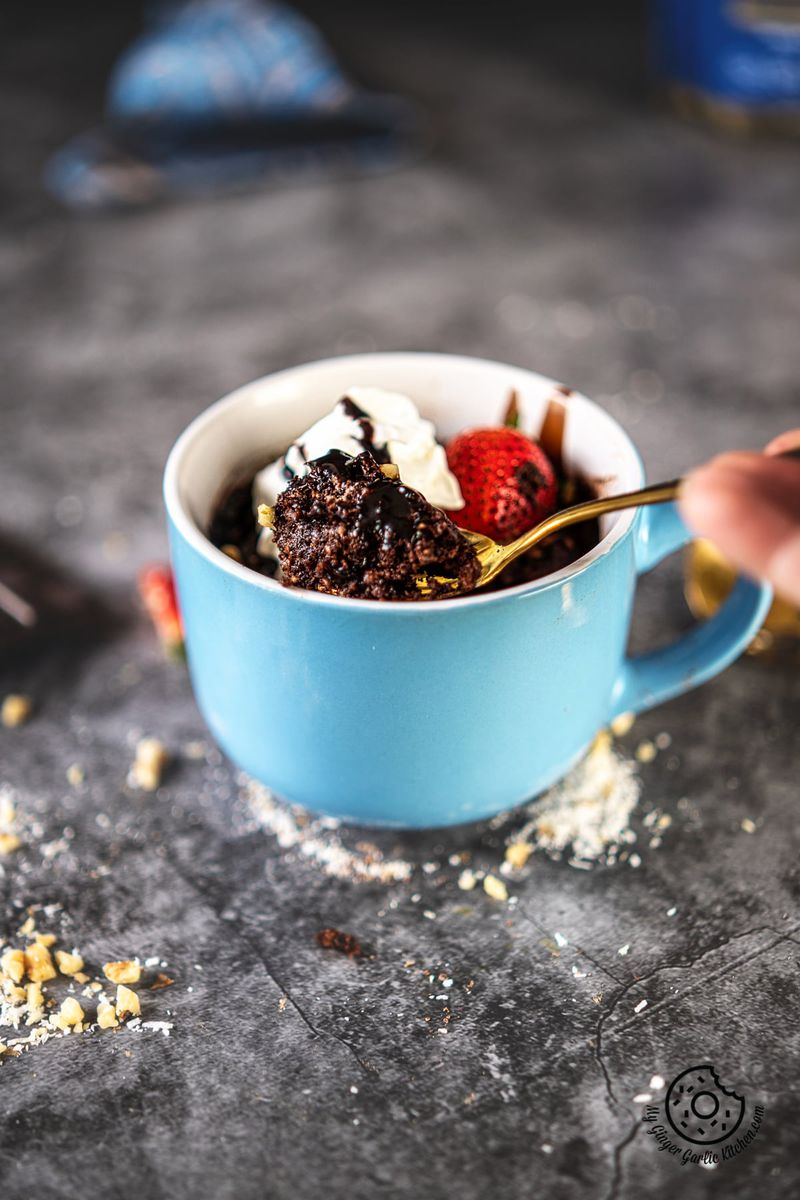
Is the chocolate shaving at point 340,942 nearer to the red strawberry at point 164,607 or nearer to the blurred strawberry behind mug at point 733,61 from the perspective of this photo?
the red strawberry at point 164,607

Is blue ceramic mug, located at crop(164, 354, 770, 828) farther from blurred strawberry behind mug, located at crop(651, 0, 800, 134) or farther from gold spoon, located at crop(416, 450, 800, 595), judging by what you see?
blurred strawberry behind mug, located at crop(651, 0, 800, 134)

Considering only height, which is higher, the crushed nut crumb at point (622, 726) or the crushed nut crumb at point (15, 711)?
the crushed nut crumb at point (622, 726)

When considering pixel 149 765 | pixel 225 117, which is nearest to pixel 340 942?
pixel 149 765

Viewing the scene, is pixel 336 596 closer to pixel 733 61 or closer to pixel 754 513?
pixel 754 513

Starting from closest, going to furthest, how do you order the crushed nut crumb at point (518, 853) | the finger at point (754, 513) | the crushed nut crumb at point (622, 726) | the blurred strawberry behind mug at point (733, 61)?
the finger at point (754, 513)
the crushed nut crumb at point (518, 853)
the crushed nut crumb at point (622, 726)
the blurred strawberry behind mug at point (733, 61)

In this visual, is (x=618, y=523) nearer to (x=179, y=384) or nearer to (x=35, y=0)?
(x=179, y=384)

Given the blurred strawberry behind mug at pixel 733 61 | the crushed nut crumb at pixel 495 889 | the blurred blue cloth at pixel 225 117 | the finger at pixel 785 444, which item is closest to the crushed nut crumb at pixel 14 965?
the crushed nut crumb at pixel 495 889

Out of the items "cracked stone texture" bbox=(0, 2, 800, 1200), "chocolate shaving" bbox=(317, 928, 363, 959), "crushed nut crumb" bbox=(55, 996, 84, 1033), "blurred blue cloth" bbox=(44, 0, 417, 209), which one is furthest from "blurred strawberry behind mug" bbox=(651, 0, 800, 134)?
"crushed nut crumb" bbox=(55, 996, 84, 1033)
